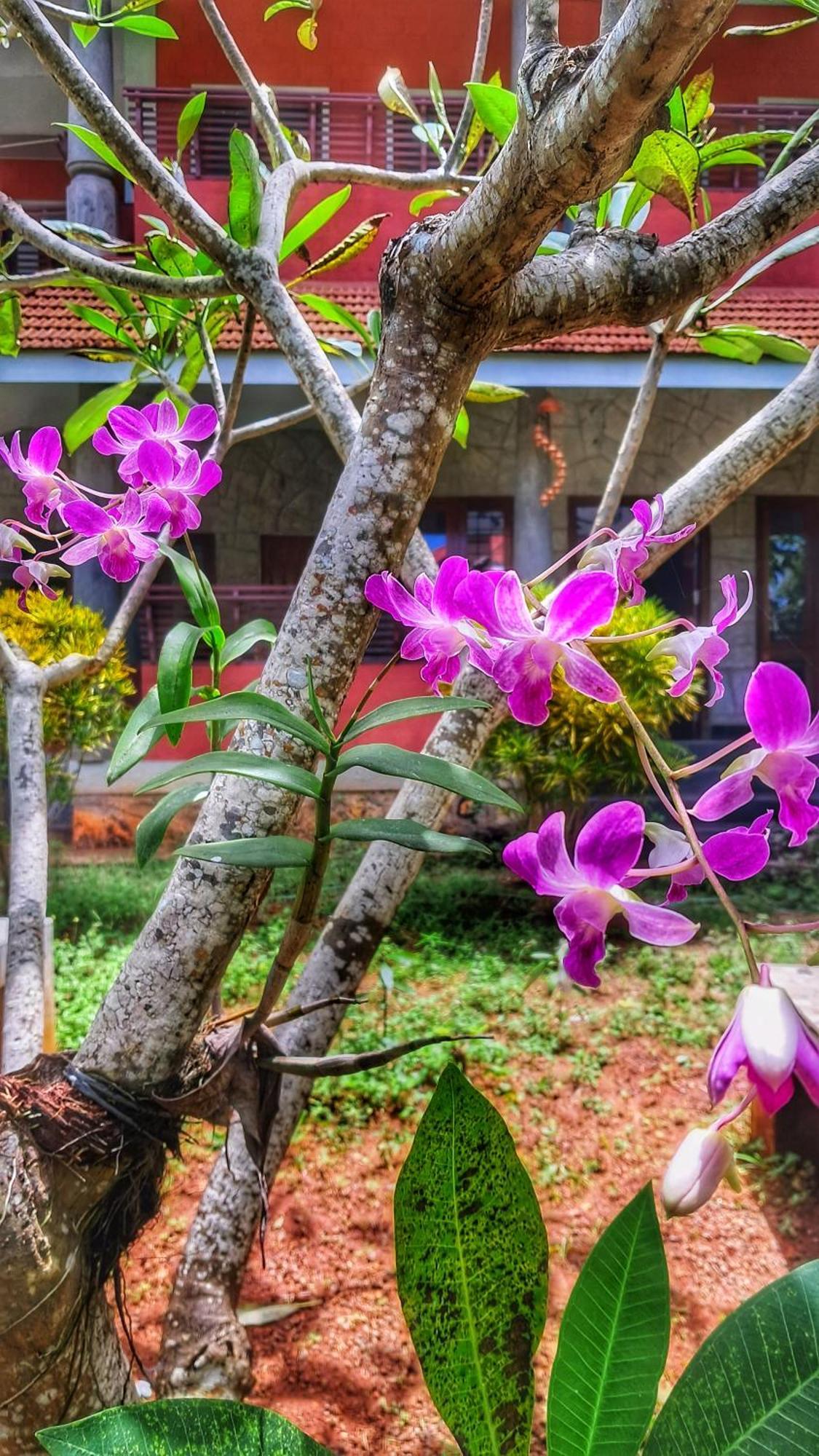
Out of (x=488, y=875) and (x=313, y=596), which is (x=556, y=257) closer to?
(x=313, y=596)

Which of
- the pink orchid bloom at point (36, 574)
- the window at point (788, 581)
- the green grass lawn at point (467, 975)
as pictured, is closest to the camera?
the pink orchid bloom at point (36, 574)

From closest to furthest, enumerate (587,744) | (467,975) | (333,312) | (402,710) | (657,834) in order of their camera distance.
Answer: (657,834), (402,710), (333,312), (467,975), (587,744)

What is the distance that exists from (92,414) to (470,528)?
1838 mm

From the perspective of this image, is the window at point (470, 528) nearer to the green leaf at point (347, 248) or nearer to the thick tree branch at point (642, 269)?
the green leaf at point (347, 248)

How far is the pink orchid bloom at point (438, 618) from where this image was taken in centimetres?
32

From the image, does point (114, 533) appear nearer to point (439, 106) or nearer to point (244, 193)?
point (244, 193)

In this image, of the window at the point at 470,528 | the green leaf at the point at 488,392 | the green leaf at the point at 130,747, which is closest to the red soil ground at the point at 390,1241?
the green leaf at the point at 130,747

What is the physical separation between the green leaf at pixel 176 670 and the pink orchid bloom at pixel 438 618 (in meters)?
0.26

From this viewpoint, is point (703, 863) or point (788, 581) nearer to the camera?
point (703, 863)

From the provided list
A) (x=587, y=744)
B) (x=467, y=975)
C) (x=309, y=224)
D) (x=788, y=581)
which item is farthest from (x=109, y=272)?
(x=788, y=581)

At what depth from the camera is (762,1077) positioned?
0.73 feet

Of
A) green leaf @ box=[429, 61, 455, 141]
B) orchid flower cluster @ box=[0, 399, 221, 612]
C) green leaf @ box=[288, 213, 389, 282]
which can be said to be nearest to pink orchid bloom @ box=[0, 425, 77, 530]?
orchid flower cluster @ box=[0, 399, 221, 612]

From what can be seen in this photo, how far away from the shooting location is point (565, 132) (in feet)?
1.16

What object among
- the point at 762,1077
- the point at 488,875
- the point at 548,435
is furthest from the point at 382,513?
the point at 548,435
